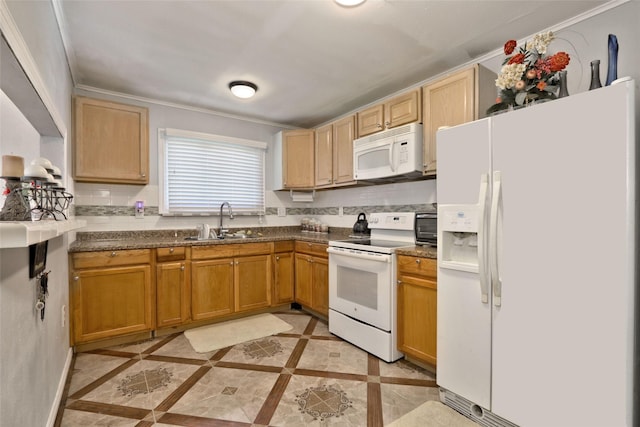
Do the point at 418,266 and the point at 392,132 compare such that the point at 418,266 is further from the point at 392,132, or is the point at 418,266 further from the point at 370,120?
the point at 370,120

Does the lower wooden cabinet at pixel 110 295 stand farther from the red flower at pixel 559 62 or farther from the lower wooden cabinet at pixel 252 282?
the red flower at pixel 559 62

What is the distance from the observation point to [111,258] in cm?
263

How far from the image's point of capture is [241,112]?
3.85 metres

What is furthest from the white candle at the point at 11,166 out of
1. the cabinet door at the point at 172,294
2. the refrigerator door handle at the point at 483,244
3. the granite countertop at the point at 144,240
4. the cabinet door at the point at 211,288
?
the refrigerator door handle at the point at 483,244

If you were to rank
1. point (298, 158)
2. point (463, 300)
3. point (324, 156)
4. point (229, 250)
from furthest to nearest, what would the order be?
1. point (298, 158)
2. point (324, 156)
3. point (229, 250)
4. point (463, 300)

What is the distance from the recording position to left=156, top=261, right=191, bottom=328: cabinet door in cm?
285

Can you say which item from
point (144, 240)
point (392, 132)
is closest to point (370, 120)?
point (392, 132)

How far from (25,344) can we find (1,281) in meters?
0.42

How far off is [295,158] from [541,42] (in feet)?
9.10

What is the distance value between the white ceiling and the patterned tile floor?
2.46m

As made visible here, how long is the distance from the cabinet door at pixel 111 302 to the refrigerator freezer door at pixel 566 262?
278 centimetres

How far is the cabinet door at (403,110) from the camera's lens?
2.62 m

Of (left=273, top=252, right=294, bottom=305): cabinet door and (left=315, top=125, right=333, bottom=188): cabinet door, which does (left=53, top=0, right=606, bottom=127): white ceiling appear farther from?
(left=273, top=252, right=294, bottom=305): cabinet door

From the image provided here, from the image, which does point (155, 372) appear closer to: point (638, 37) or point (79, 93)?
point (79, 93)
